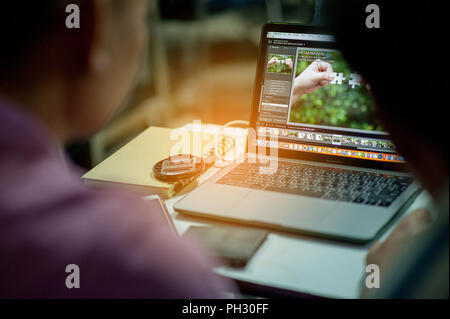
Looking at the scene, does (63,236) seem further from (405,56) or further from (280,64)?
(280,64)

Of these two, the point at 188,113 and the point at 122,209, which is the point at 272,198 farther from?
the point at 188,113

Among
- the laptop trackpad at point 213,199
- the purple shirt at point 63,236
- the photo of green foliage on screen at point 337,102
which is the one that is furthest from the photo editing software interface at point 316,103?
the purple shirt at point 63,236

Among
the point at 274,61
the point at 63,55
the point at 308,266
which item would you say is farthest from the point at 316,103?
the point at 63,55

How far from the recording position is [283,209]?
39.3 inches

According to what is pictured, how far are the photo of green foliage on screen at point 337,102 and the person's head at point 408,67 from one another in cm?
67

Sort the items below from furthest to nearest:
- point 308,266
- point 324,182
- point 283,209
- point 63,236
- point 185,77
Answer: point 185,77, point 324,182, point 283,209, point 308,266, point 63,236

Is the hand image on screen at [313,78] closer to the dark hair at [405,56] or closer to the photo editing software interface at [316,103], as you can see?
the photo editing software interface at [316,103]

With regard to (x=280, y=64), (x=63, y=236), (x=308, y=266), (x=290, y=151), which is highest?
(x=280, y=64)

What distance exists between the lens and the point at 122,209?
46cm

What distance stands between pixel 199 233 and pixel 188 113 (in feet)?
9.71

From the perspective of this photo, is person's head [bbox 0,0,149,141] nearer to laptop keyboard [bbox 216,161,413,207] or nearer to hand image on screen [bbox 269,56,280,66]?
laptop keyboard [bbox 216,161,413,207]

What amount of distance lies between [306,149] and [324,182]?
6.0 inches

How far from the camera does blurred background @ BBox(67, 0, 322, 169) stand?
3111mm

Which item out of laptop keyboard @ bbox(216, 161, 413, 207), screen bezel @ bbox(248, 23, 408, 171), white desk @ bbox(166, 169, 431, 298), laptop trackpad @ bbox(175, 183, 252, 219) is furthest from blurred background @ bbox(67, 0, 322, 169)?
white desk @ bbox(166, 169, 431, 298)
